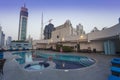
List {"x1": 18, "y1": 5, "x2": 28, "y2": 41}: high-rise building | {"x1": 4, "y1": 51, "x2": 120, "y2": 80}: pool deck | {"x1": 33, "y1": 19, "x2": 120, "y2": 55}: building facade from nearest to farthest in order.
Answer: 1. {"x1": 4, "y1": 51, "x2": 120, "y2": 80}: pool deck
2. {"x1": 33, "y1": 19, "x2": 120, "y2": 55}: building facade
3. {"x1": 18, "y1": 5, "x2": 28, "y2": 41}: high-rise building

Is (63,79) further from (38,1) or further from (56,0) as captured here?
(38,1)

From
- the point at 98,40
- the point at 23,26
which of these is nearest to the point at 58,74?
the point at 98,40

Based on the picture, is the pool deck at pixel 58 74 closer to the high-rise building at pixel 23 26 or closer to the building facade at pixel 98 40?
the building facade at pixel 98 40

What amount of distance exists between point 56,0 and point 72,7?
96.9 inches

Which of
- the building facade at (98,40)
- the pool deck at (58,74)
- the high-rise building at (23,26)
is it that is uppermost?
the high-rise building at (23,26)

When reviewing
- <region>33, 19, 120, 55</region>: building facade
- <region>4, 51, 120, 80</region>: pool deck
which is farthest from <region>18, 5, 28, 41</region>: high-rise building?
<region>4, 51, 120, 80</region>: pool deck

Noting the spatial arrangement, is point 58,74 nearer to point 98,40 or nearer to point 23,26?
point 98,40

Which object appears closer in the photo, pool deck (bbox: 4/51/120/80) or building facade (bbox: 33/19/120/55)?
pool deck (bbox: 4/51/120/80)

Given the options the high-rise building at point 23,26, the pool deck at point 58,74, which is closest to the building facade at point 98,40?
the pool deck at point 58,74

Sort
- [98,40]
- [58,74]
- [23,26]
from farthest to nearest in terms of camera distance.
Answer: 1. [23,26]
2. [98,40]
3. [58,74]

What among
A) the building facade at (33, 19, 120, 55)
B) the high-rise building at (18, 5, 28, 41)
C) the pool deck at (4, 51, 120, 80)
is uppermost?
the high-rise building at (18, 5, 28, 41)

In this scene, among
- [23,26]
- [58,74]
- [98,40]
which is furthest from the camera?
[23,26]

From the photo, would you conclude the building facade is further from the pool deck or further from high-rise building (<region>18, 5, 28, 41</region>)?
high-rise building (<region>18, 5, 28, 41</region>)

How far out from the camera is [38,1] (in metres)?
13.2
